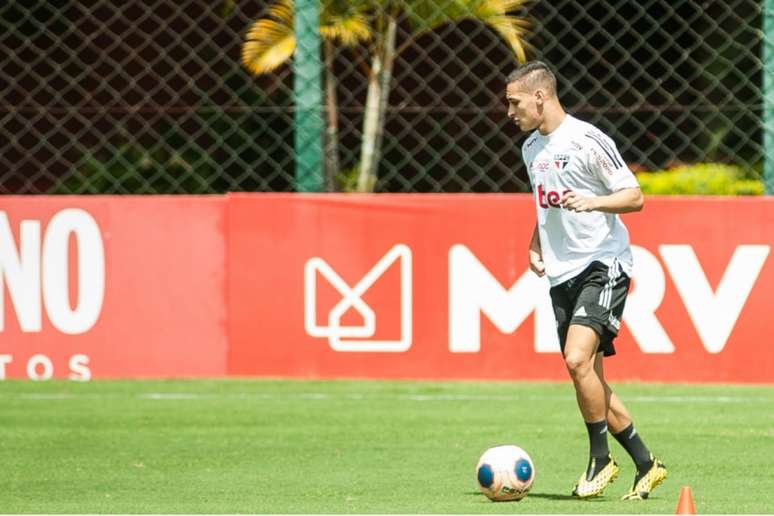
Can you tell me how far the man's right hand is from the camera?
752 centimetres

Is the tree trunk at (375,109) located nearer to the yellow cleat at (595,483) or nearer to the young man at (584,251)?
the young man at (584,251)

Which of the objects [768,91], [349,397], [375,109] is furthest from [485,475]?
[375,109]

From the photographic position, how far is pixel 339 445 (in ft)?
29.6

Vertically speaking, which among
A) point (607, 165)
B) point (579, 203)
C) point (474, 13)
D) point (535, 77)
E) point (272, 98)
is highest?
point (474, 13)

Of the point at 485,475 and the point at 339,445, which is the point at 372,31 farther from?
the point at 485,475

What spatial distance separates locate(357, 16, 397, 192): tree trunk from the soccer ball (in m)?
8.36

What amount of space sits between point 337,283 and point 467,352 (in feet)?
3.38

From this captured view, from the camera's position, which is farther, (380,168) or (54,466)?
(380,168)

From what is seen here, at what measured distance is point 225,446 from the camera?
8.97 metres

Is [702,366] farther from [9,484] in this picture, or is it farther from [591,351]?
[9,484]

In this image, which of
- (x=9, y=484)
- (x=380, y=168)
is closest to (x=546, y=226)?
(x=9, y=484)

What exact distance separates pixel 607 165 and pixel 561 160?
0.21 metres

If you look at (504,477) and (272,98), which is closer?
(504,477)

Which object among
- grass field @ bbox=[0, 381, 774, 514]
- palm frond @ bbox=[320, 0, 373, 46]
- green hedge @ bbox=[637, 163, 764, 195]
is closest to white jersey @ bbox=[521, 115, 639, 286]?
grass field @ bbox=[0, 381, 774, 514]
